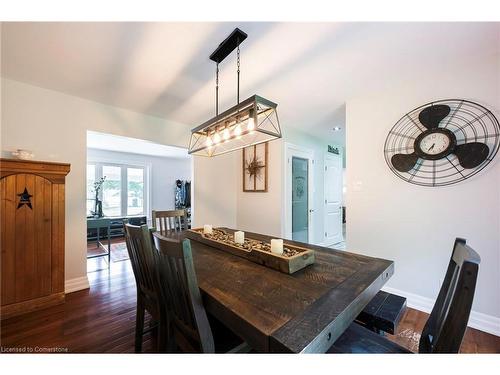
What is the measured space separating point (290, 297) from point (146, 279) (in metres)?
1.05

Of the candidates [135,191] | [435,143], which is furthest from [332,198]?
[135,191]

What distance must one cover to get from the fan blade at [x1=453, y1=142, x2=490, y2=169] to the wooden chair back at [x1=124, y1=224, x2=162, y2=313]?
8.78 ft

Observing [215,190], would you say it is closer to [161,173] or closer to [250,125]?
[250,125]

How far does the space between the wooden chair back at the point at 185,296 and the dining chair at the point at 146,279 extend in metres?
0.19

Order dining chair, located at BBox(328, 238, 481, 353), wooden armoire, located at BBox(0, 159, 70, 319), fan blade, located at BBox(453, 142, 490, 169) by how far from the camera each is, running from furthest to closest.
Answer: wooden armoire, located at BBox(0, 159, 70, 319) → fan blade, located at BBox(453, 142, 490, 169) → dining chair, located at BBox(328, 238, 481, 353)

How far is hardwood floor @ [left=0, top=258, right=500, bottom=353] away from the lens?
1.62 m

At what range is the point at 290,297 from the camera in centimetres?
95

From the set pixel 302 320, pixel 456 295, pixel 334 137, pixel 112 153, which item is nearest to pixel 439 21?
pixel 456 295

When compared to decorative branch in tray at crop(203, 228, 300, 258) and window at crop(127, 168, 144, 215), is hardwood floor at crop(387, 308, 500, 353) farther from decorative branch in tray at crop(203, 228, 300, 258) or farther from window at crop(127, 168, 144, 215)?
window at crop(127, 168, 144, 215)

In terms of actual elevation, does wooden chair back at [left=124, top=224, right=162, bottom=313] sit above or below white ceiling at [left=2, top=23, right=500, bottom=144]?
below

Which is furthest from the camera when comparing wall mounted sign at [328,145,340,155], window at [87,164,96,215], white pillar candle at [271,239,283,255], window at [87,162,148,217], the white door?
window at [87,162,148,217]

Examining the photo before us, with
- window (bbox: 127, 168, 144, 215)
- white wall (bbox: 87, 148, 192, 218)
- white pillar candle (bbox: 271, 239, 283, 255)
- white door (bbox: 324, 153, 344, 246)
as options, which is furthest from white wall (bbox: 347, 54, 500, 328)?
window (bbox: 127, 168, 144, 215)
